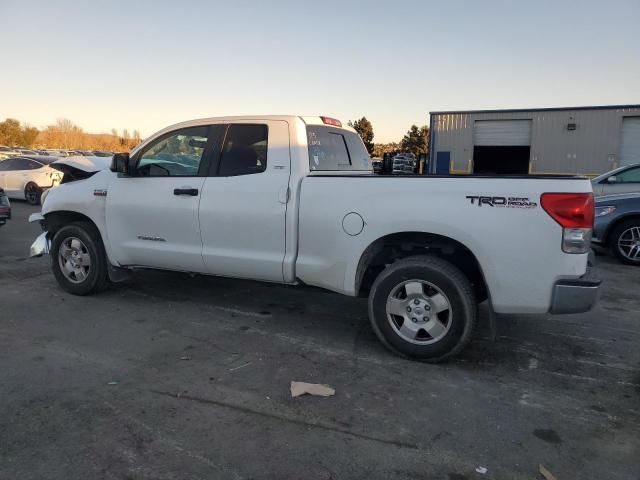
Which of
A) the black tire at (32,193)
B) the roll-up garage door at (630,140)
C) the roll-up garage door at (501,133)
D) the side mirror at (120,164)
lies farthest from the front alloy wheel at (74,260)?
the roll-up garage door at (630,140)

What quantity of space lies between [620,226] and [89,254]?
26.1ft

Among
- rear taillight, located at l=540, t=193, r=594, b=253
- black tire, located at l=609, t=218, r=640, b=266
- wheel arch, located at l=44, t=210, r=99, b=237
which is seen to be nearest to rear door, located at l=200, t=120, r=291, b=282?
wheel arch, located at l=44, t=210, r=99, b=237

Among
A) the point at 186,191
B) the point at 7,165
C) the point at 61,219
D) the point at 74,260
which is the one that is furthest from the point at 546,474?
the point at 7,165

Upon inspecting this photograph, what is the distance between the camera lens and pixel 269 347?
4227mm

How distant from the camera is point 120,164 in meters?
5.13

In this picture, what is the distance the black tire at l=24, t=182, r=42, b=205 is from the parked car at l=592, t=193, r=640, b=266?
15.5 m

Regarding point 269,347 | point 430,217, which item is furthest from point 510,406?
point 269,347

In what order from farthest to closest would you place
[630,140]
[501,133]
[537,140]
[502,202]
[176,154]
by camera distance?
1. [501,133]
2. [537,140]
3. [630,140]
4. [176,154]
5. [502,202]

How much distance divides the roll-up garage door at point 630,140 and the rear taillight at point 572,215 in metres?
21.8

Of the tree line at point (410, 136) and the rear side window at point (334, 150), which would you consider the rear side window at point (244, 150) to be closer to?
the rear side window at point (334, 150)

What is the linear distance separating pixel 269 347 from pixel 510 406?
6.35 feet

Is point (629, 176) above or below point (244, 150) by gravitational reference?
below

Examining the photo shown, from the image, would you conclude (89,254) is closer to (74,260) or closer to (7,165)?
(74,260)

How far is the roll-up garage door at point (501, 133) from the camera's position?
24.0m
